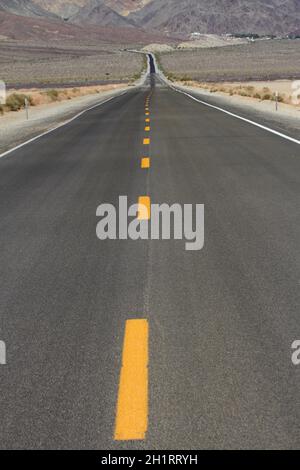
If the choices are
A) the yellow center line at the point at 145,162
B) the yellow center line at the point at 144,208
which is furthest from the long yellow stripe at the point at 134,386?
the yellow center line at the point at 145,162

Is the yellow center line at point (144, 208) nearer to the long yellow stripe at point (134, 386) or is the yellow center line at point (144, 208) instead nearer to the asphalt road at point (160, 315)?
the asphalt road at point (160, 315)

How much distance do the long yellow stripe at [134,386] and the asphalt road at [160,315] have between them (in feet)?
0.15

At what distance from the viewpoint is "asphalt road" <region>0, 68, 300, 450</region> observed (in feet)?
11.0

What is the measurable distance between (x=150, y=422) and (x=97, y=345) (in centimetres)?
104

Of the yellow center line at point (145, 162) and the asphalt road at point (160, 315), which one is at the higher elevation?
the yellow center line at point (145, 162)

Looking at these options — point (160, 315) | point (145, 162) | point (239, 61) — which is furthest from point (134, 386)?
point (239, 61)

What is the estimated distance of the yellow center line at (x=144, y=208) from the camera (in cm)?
786

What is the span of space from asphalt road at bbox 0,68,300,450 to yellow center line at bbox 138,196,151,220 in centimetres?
24

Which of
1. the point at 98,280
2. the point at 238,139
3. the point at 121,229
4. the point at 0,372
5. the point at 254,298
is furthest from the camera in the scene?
the point at 238,139

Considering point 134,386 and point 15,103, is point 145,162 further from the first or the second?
point 15,103

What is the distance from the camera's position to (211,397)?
11.6ft

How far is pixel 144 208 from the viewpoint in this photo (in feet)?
27.3
